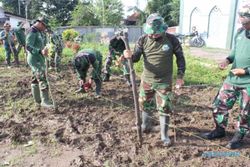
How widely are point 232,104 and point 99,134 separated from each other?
1.94 m

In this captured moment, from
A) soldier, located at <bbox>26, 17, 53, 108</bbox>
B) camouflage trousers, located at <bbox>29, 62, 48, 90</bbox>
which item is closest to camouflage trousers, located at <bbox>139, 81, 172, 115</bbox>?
soldier, located at <bbox>26, 17, 53, 108</bbox>

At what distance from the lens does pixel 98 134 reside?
4.76m

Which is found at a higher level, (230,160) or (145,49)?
(145,49)

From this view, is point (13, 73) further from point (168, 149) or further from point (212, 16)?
point (212, 16)

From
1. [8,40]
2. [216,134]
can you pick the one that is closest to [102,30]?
[8,40]

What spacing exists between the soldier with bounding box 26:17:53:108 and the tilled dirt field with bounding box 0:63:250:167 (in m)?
0.30

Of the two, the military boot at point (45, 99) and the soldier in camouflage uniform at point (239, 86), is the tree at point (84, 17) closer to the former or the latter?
the military boot at point (45, 99)

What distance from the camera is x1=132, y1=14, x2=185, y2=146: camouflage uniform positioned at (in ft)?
13.4

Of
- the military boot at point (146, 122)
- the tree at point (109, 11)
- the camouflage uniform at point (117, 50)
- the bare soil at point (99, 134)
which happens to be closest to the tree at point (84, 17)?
the tree at point (109, 11)

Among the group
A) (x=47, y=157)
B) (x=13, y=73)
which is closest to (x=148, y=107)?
(x=47, y=157)

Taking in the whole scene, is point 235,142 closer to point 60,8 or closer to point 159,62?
point 159,62

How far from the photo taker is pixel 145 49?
13.8 ft

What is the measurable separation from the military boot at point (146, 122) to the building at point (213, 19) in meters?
14.3

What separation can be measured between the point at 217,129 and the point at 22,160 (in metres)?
2.68
